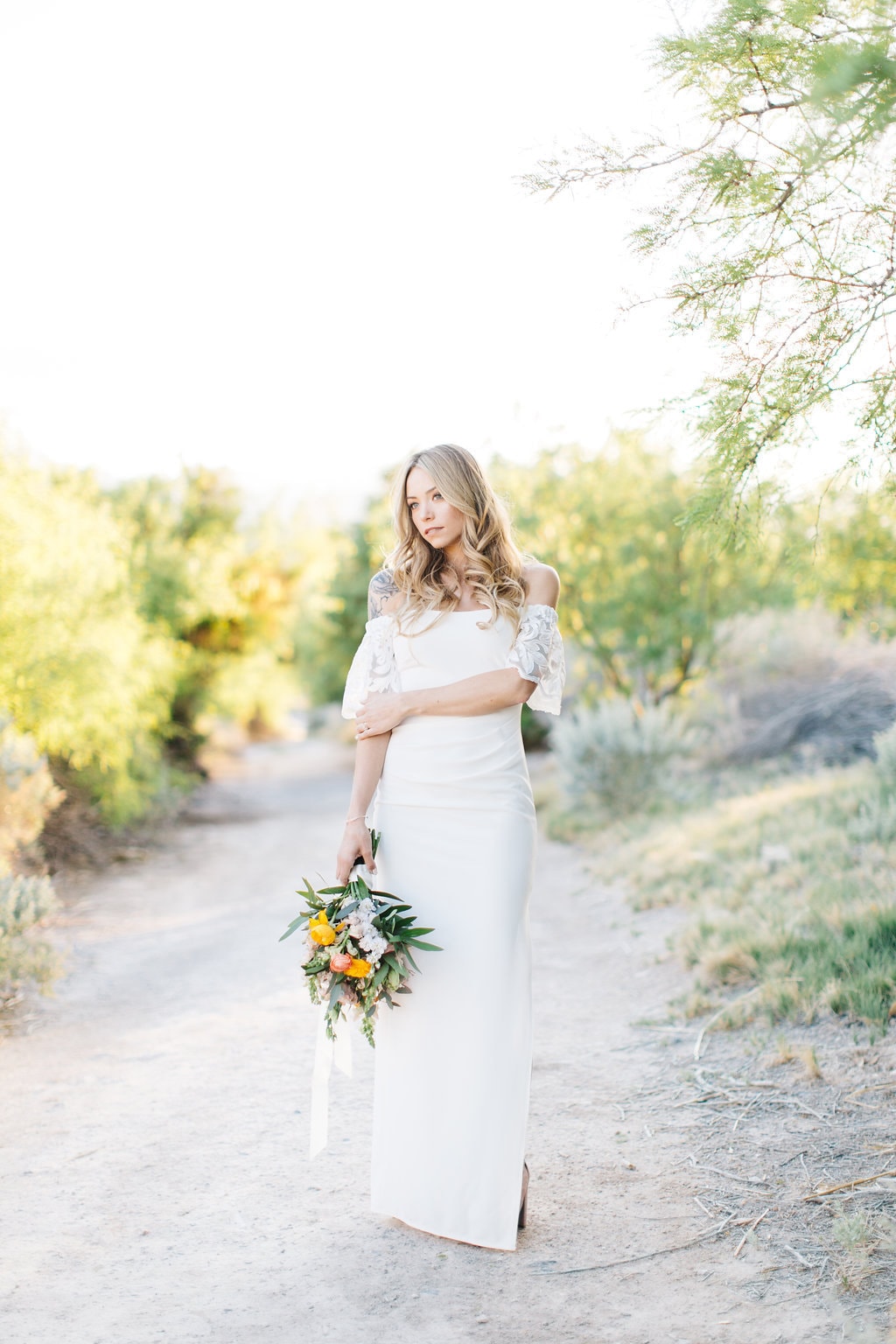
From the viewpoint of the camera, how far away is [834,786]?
31.0 feet

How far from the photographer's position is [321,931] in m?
3.25

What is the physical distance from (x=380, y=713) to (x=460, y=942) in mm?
795

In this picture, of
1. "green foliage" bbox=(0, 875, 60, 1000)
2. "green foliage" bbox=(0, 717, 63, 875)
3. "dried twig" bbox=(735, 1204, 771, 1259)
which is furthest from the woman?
"green foliage" bbox=(0, 717, 63, 875)

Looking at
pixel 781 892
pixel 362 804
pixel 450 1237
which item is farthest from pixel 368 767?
pixel 781 892

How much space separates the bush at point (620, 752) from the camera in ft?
39.7

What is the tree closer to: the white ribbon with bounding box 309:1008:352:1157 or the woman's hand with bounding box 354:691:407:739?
the woman's hand with bounding box 354:691:407:739

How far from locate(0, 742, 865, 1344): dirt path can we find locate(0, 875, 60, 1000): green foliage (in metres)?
0.29

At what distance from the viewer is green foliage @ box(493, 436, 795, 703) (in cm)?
1390

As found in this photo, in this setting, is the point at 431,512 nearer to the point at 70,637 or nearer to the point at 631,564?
the point at 70,637

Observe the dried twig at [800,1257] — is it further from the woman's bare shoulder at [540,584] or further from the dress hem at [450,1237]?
the woman's bare shoulder at [540,584]

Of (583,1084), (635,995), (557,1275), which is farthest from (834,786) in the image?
(557,1275)

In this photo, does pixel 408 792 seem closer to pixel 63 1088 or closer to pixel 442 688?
pixel 442 688

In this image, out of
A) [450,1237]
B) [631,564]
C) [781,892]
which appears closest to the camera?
[450,1237]

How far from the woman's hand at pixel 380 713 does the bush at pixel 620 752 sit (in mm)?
8788
